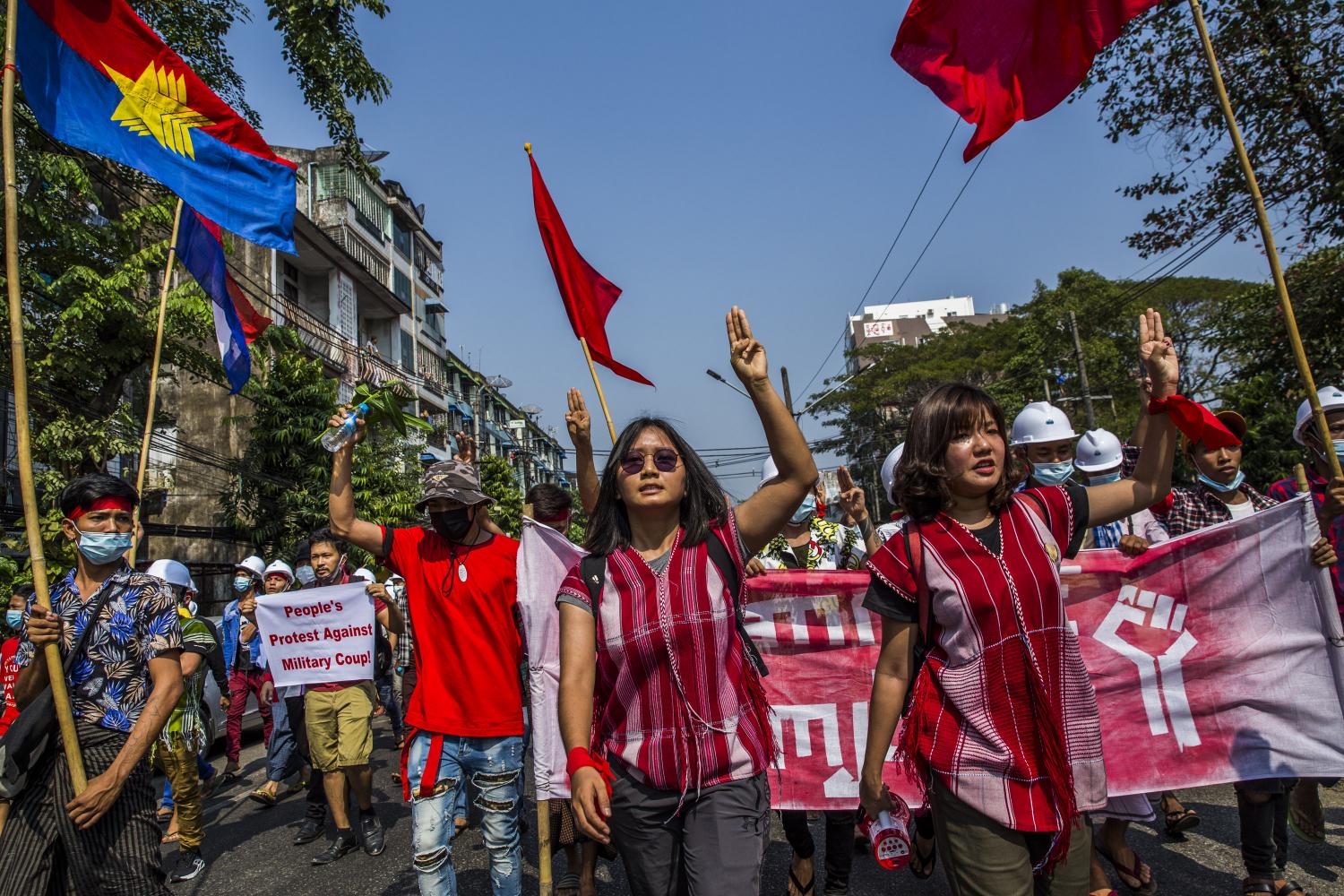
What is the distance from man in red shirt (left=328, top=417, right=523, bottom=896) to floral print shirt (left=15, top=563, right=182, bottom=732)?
0.80 m

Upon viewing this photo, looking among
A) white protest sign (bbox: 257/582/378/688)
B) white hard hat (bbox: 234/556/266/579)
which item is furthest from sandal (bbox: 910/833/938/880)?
white hard hat (bbox: 234/556/266/579)

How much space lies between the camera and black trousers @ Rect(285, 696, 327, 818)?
636 centimetres

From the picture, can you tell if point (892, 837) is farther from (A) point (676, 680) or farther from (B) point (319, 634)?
(B) point (319, 634)

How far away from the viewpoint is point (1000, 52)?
412 cm

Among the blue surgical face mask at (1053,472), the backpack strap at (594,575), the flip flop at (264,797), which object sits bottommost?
the flip flop at (264,797)

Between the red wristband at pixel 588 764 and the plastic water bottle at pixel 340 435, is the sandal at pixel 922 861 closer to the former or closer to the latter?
the red wristband at pixel 588 764

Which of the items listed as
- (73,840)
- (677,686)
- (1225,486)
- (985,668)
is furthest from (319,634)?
(1225,486)

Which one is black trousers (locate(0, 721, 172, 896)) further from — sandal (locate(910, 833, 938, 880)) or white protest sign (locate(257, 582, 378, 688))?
sandal (locate(910, 833, 938, 880))

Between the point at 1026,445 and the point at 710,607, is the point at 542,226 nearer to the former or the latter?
the point at 1026,445

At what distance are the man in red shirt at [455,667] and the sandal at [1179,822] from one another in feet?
10.4

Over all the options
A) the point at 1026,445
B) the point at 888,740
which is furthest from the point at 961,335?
the point at 888,740

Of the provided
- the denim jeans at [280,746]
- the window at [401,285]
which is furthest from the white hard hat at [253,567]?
the window at [401,285]

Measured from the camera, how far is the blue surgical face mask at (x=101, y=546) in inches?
138

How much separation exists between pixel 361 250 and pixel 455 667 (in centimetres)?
3441
